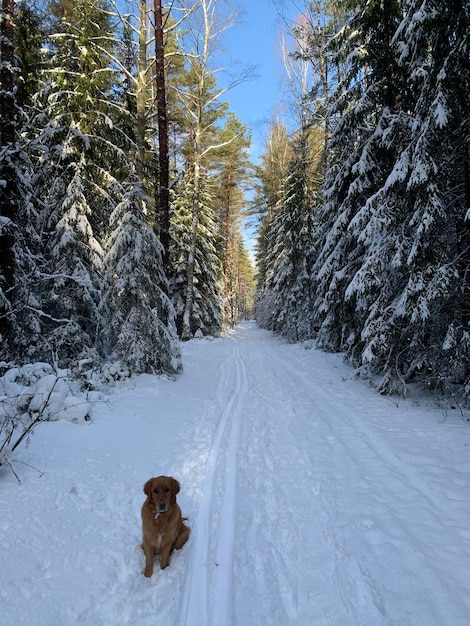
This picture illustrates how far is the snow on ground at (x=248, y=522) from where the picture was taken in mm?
2506

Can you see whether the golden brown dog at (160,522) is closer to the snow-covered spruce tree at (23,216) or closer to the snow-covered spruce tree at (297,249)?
the snow-covered spruce tree at (23,216)

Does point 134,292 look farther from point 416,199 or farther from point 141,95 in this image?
point 416,199

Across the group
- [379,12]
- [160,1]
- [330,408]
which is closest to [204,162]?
[160,1]

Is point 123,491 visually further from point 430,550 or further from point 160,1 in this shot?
point 160,1

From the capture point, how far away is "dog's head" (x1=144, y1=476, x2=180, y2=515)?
2.83 meters

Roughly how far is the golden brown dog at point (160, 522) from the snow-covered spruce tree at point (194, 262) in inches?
622

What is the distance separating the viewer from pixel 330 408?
7289mm

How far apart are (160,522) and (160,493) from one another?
0.23 m

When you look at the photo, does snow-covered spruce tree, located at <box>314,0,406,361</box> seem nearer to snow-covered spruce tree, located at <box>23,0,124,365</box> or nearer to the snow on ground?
the snow on ground

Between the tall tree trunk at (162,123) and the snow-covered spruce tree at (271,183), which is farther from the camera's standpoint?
the snow-covered spruce tree at (271,183)

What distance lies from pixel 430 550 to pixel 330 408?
4.28 metres

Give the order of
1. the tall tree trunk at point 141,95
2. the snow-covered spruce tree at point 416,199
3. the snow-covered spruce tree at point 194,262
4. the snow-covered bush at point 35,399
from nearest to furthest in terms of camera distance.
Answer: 1. the snow-covered bush at point 35,399
2. the snow-covered spruce tree at point 416,199
3. the tall tree trunk at point 141,95
4. the snow-covered spruce tree at point 194,262

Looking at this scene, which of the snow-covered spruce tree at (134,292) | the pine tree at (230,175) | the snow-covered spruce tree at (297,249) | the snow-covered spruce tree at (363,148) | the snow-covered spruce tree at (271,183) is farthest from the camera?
the snow-covered spruce tree at (271,183)

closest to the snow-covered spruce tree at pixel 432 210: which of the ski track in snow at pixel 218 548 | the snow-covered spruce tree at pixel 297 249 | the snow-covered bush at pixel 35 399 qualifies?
the ski track in snow at pixel 218 548
